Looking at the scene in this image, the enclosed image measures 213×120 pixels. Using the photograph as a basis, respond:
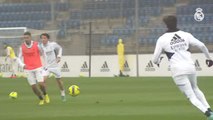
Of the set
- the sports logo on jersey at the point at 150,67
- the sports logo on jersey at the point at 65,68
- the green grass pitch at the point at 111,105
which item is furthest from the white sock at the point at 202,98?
the sports logo on jersey at the point at 65,68

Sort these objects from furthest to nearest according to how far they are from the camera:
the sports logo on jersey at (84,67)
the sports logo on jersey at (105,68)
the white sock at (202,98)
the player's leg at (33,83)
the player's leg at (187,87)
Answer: the sports logo on jersey at (84,67)
the sports logo on jersey at (105,68)
the player's leg at (33,83)
the white sock at (202,98)
the player's leg at (187,87)

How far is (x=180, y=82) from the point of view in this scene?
40.7 feet

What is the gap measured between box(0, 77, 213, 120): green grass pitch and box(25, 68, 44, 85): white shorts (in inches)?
30.5

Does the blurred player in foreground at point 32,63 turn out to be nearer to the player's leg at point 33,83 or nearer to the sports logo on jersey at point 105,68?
the player's leg at point 33,83

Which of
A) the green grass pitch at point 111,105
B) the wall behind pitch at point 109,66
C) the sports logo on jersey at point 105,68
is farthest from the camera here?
the sports logo on jersey at point 105,68

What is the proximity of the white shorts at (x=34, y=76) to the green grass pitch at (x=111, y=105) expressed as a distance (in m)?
0.77

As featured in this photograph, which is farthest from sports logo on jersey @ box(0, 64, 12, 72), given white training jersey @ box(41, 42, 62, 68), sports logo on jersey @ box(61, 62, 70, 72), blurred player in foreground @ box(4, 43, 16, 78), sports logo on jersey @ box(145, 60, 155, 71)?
white training jersey @ box(41, 42, 62, 68)

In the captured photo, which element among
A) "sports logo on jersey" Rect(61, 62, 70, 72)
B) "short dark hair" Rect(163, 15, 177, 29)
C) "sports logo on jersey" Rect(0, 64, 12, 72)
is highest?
"short dark hair" Rect(163, 15, 177, 29)

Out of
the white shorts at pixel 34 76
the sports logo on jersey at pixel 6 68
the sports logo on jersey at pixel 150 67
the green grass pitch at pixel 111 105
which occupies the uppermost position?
the white shorts at pixel 34 76

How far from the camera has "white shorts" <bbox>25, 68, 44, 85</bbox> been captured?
1912cm

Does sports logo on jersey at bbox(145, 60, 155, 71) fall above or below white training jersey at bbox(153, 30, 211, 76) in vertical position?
below

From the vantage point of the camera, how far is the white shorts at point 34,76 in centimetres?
1912

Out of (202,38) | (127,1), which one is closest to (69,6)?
(127,1)

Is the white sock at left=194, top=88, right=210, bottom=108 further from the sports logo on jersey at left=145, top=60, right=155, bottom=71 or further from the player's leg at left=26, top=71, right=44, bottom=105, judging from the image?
the sports logo on jersey at left=145, top=60, right=155, bottom=71
